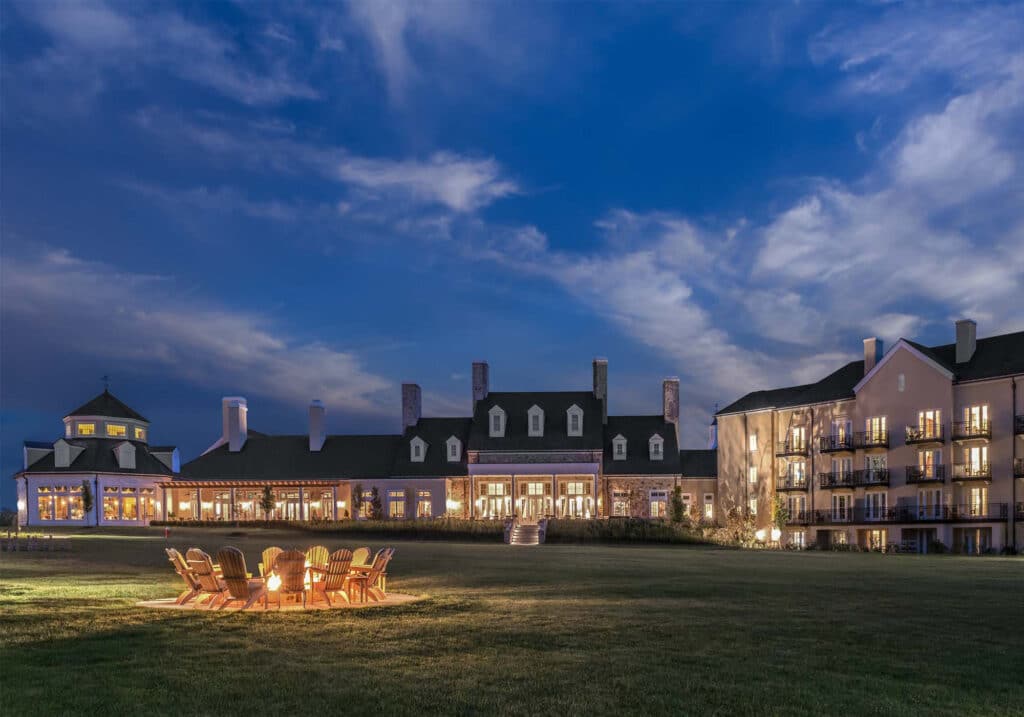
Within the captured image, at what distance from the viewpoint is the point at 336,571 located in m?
16.3

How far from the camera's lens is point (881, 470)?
53.7 m

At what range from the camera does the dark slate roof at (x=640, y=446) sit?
7062 cm

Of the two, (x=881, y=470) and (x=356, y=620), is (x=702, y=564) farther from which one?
(x=881, y=470)

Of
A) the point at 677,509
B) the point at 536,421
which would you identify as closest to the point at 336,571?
the point at 677,509

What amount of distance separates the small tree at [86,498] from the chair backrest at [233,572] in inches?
2448

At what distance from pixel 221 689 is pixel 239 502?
222ft

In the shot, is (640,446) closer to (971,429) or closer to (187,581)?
(971,429)

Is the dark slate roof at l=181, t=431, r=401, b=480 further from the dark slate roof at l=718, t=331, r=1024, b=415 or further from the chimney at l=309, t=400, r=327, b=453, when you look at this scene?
the dark slate roof at l=718, t=331, r=1024, b=415

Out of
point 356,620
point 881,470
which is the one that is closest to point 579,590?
point 356,620

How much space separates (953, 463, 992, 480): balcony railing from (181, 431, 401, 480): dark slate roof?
40.8 metres

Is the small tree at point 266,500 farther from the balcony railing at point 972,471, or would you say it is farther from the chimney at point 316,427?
the balcony railing at point 972,471

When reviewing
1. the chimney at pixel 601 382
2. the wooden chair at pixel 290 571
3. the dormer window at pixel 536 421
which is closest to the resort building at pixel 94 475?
the dormer window at pixel 536 421

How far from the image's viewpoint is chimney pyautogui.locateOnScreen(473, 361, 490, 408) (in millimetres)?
74812

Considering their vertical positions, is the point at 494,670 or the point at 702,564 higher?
the point at 494,670
